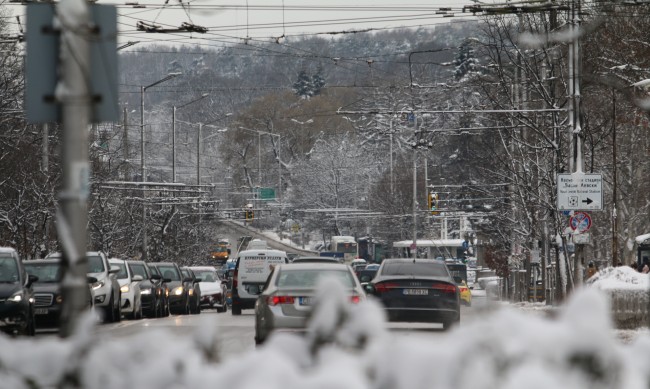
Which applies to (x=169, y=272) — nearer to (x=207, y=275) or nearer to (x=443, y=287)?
(x=207, y=275)

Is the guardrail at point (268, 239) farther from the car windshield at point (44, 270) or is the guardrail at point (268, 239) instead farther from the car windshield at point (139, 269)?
the car windshield at point (44, 270)

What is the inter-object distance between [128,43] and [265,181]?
103413mm

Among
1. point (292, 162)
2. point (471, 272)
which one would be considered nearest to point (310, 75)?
point (292, 162)

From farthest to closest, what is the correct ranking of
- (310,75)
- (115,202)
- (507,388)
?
(310,75) → (115,202) → (507,388)

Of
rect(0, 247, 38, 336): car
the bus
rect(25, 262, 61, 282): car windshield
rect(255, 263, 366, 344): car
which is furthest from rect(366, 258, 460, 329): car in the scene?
the bus

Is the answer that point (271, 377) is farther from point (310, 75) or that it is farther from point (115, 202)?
point (310, 75)

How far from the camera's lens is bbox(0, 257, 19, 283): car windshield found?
23891mm

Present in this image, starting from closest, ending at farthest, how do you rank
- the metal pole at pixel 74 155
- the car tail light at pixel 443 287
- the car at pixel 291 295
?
the metal pole at pixel 74 155 → the car at pixel 291 295 → the car tail light at pixel 443 287

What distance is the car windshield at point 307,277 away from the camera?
21188 mm

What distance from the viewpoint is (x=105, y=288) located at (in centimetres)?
3150

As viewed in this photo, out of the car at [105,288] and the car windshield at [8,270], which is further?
the car at [105,288]

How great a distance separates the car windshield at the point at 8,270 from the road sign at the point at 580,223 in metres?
15.4

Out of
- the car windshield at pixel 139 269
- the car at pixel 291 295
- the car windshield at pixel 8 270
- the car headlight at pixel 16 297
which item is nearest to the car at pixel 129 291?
the car windshield at pixel 139 269

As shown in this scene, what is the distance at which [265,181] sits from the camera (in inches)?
5576
